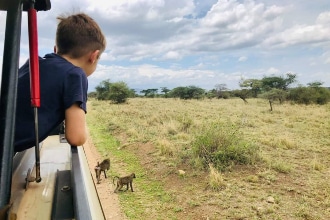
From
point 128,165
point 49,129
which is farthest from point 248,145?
point 49,129

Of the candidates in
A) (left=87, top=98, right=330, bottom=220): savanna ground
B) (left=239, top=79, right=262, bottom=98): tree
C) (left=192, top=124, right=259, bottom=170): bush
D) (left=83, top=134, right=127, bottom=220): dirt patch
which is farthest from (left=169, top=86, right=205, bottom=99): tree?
(left=83, top=134, right=127, bottom=220): dirt patch

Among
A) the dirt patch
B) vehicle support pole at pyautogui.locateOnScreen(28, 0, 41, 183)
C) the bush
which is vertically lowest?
the dirt patch

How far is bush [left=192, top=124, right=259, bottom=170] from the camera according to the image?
275 inches

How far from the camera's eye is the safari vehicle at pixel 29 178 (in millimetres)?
1128

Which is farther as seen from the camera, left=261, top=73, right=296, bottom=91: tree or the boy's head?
left=261, top=73, right=296, bottom=91: tree

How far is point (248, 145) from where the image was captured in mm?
7531

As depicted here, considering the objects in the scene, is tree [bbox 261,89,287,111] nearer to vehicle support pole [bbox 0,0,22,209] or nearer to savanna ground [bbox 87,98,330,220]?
savanna ground [bbox 87,98,330,220]

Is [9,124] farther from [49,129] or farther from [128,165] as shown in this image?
[128,165]

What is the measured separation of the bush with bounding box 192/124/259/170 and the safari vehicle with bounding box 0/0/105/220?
5356mm

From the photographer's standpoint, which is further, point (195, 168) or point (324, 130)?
point (324, 130)

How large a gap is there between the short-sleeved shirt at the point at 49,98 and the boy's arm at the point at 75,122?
0.08 ft

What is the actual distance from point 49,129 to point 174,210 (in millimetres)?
3807

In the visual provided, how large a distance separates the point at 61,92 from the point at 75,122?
0.55ft

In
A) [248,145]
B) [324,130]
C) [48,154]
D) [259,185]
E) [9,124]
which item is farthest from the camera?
[324,130]
